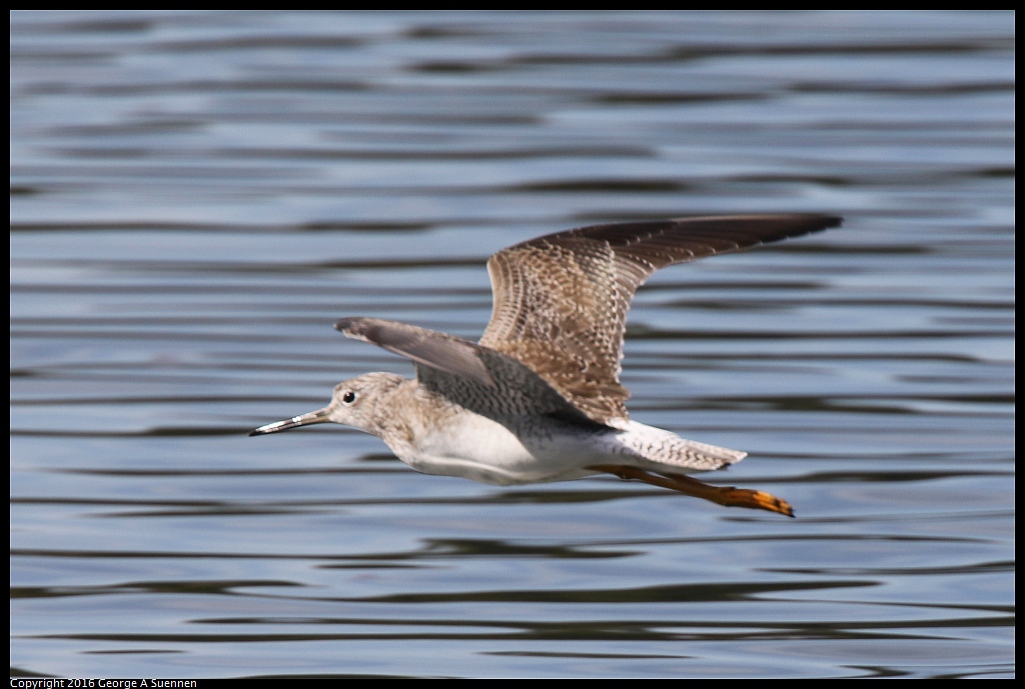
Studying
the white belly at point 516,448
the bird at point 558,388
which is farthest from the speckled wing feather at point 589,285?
the white belly at point 516,448

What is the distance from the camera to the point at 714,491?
11.0 meters

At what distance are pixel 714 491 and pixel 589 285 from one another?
141cm

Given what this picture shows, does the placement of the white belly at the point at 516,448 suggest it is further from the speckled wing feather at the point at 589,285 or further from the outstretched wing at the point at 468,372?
the speckled wing feather at the point at 589,285

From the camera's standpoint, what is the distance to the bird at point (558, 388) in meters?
10.2

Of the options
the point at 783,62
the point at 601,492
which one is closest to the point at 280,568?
the point at 601,492

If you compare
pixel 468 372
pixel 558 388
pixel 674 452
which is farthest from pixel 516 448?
pixel 468 372

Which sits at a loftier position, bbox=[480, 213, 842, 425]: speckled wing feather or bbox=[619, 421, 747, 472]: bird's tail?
bbox=[480, 213, 842, 425]: speckled wing feather

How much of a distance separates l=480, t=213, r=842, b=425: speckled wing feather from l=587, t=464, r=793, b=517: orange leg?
0.34 metres

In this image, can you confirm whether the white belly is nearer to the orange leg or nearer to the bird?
the bird

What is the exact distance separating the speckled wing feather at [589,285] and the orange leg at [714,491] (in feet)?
1.11

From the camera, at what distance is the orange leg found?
10656 millimetres

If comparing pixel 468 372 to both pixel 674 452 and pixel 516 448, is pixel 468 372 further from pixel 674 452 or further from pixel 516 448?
pixel 674 452

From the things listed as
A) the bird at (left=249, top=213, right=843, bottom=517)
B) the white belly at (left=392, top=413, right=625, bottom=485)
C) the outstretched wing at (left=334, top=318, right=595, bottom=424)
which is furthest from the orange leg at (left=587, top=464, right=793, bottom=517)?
the outstretched wing at (left=334, top=318, right=595, bottom=424)

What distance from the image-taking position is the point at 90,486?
1855cm
